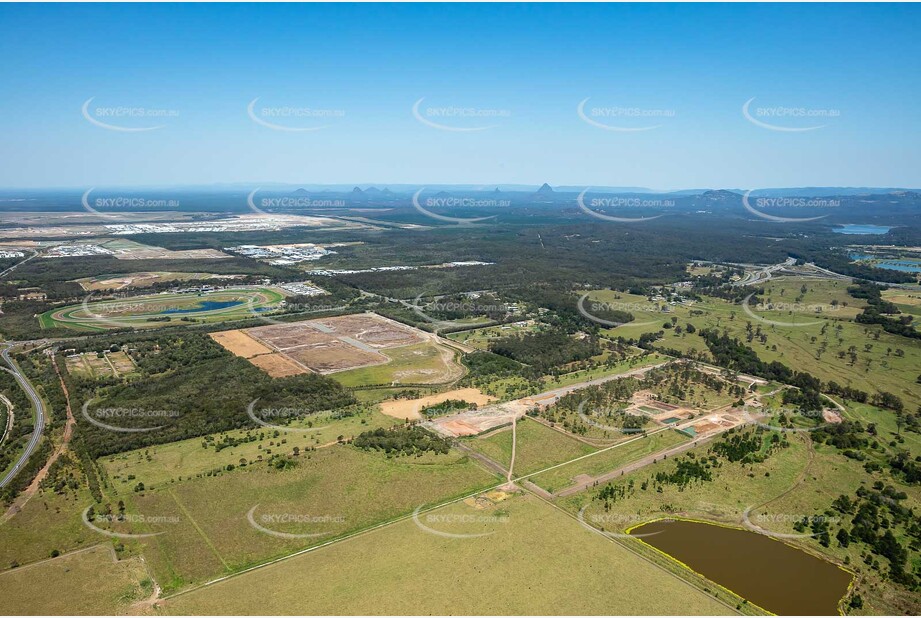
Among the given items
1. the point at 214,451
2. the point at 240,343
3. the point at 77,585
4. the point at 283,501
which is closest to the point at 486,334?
the point at 240,343

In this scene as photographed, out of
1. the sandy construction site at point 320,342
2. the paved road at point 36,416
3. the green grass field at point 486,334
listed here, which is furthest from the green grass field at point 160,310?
the green grass field at point 486,334

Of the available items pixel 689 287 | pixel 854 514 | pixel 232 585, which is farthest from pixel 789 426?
pixel 689 287

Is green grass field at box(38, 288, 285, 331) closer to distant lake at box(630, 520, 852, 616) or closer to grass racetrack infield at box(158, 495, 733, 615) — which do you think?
grass racetrack infield at box(158, 495, 733, 615)

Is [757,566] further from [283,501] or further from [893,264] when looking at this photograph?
[893,264]

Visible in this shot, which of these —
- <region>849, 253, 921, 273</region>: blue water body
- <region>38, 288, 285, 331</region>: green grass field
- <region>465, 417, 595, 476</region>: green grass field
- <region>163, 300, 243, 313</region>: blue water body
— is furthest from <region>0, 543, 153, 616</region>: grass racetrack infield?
<region>849, 253, 921, 273</region>: blue water body

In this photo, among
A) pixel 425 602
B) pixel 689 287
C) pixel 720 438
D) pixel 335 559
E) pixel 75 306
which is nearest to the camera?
pixel 425 602

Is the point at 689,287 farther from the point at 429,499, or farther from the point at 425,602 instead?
the point at 425,602
